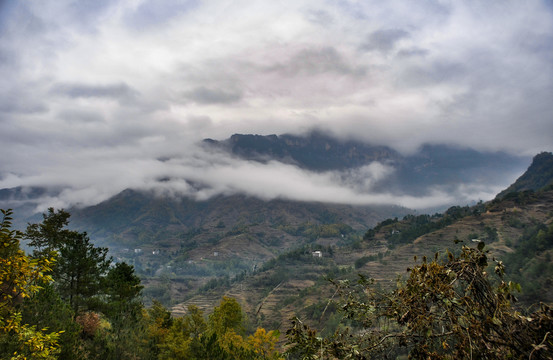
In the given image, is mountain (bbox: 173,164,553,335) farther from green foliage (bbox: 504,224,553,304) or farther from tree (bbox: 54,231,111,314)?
tree (bbox: 54,231,111,314)

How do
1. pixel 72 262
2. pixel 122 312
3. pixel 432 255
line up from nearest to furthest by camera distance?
pixel 72 262 → pixel 122 312 → pixel 432 255

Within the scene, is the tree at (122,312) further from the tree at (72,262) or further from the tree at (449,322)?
the tree at (449,322)

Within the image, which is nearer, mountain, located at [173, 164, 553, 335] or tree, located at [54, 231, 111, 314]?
tree, located at [54, 231, 111, 314]

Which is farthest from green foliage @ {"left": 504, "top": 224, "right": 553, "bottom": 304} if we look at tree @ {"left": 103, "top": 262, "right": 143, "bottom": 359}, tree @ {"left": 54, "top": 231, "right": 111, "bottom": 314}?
tree @ {"left": 54, "top": 231, "right": 111, "bottom": 314}

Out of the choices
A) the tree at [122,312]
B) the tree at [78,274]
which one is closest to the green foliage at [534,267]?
the tree at [122,312]

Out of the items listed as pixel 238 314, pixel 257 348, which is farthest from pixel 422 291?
pixel 238 314

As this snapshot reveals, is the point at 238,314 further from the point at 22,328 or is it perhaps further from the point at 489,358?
the point at 489,358

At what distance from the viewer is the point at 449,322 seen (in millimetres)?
3979

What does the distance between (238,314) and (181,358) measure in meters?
11.9

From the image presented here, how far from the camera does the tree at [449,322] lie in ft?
11.1

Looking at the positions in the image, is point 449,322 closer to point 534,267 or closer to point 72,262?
point 72,262

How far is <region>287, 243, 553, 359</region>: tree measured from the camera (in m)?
3.37

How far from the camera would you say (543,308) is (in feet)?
10.8

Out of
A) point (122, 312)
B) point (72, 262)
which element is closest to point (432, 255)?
point (122, 312)
